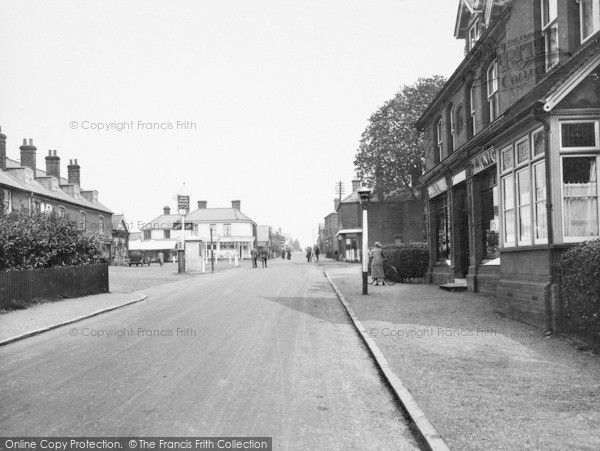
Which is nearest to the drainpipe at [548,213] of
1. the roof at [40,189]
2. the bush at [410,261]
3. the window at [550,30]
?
the window at [550,30]

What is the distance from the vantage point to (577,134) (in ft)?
29.3

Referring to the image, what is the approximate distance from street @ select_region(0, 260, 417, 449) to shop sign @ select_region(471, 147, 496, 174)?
6.87 meters

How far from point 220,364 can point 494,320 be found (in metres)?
6.13

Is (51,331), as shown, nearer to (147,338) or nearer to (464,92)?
(147,338)

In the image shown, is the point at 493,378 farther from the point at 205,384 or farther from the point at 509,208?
the point at 509,208

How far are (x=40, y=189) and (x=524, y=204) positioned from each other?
3746 cm

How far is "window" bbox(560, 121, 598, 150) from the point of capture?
8.88 meters

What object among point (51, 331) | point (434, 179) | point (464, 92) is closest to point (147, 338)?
point (51, 331)

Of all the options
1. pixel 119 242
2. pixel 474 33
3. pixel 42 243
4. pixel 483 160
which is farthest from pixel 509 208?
pixel 119 242

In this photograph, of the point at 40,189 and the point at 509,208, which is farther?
the point at 40,189

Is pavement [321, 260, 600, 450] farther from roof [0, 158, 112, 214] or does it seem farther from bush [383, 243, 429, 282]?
roof [0, 158, 112, 214]

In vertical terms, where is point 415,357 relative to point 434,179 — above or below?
below

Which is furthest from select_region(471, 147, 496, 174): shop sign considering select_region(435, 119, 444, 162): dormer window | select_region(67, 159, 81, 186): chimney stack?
select_region(67, 159, 81, 186): chimney stack

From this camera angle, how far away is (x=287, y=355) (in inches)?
302
